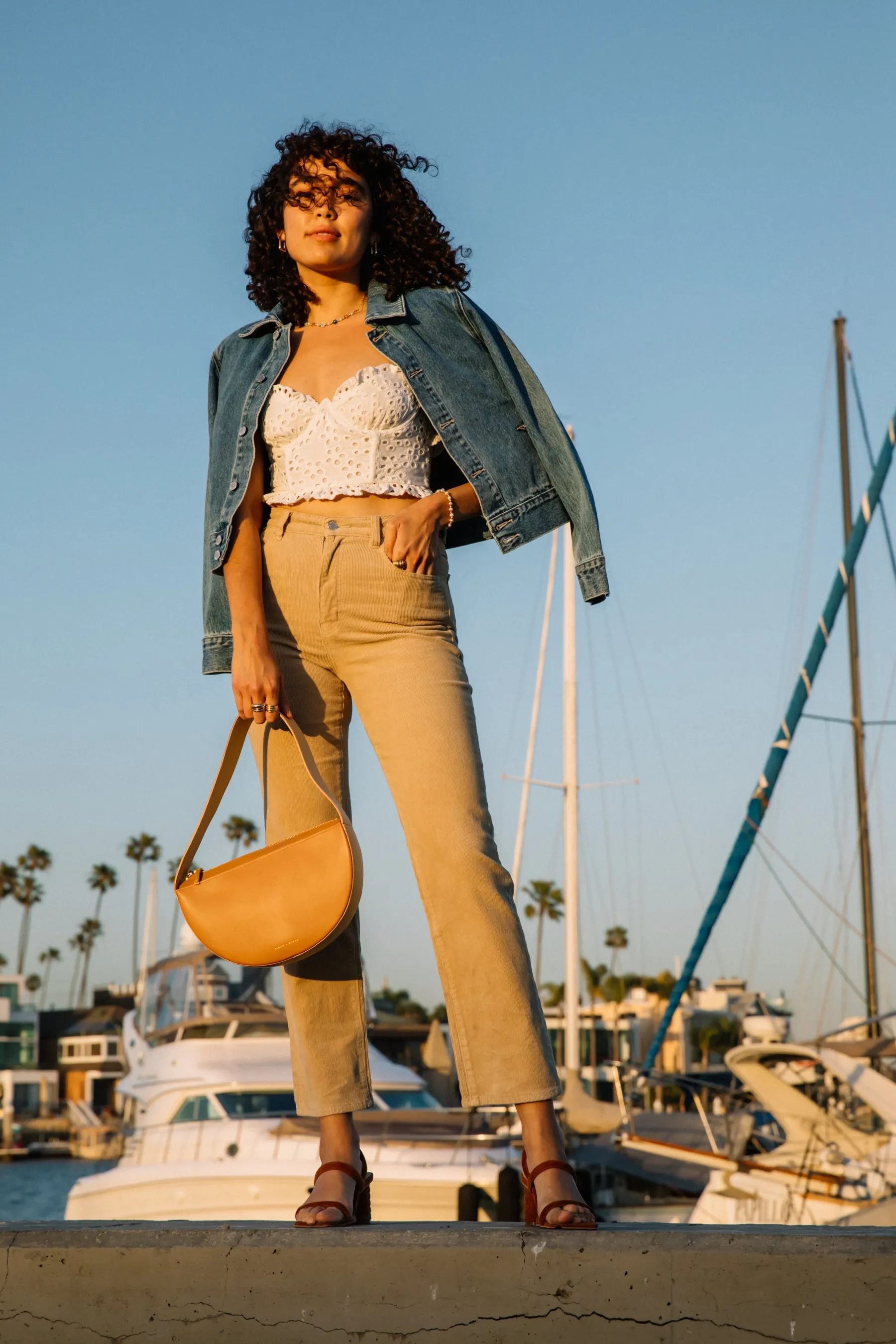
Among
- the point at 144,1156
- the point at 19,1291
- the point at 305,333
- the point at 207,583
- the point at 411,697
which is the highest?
the point at 305,333

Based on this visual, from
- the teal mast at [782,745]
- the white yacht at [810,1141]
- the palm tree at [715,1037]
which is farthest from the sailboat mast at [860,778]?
the palm tree at [715,1037]

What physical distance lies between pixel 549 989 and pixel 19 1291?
83546mm

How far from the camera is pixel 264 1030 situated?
21625 mm

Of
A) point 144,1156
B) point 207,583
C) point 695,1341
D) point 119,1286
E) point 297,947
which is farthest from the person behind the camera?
point 144,1156

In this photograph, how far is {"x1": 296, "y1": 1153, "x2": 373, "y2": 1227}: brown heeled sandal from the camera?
280cm

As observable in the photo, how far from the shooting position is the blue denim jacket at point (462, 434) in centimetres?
322

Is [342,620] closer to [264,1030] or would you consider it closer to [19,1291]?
[19,1291]

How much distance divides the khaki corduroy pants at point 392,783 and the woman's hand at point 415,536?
2 cm

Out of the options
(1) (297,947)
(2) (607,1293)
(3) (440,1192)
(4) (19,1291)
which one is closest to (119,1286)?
(4) (19,1291)

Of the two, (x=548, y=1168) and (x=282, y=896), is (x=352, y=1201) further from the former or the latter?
(x=282, y=896)

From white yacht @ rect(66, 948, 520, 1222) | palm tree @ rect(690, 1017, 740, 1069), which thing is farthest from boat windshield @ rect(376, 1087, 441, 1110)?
palm tree @ rect(690, 1017, 740, 1069)

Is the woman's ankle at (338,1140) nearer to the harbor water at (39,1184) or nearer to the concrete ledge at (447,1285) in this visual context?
the concrete ledge at (447,1285)

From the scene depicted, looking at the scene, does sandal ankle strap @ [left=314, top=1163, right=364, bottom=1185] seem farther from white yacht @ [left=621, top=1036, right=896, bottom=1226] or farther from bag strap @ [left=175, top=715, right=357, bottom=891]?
white yacht @ [left=621, top=1036, right=896, bottom=1226]

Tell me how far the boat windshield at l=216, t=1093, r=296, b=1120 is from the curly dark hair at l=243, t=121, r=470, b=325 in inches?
683
